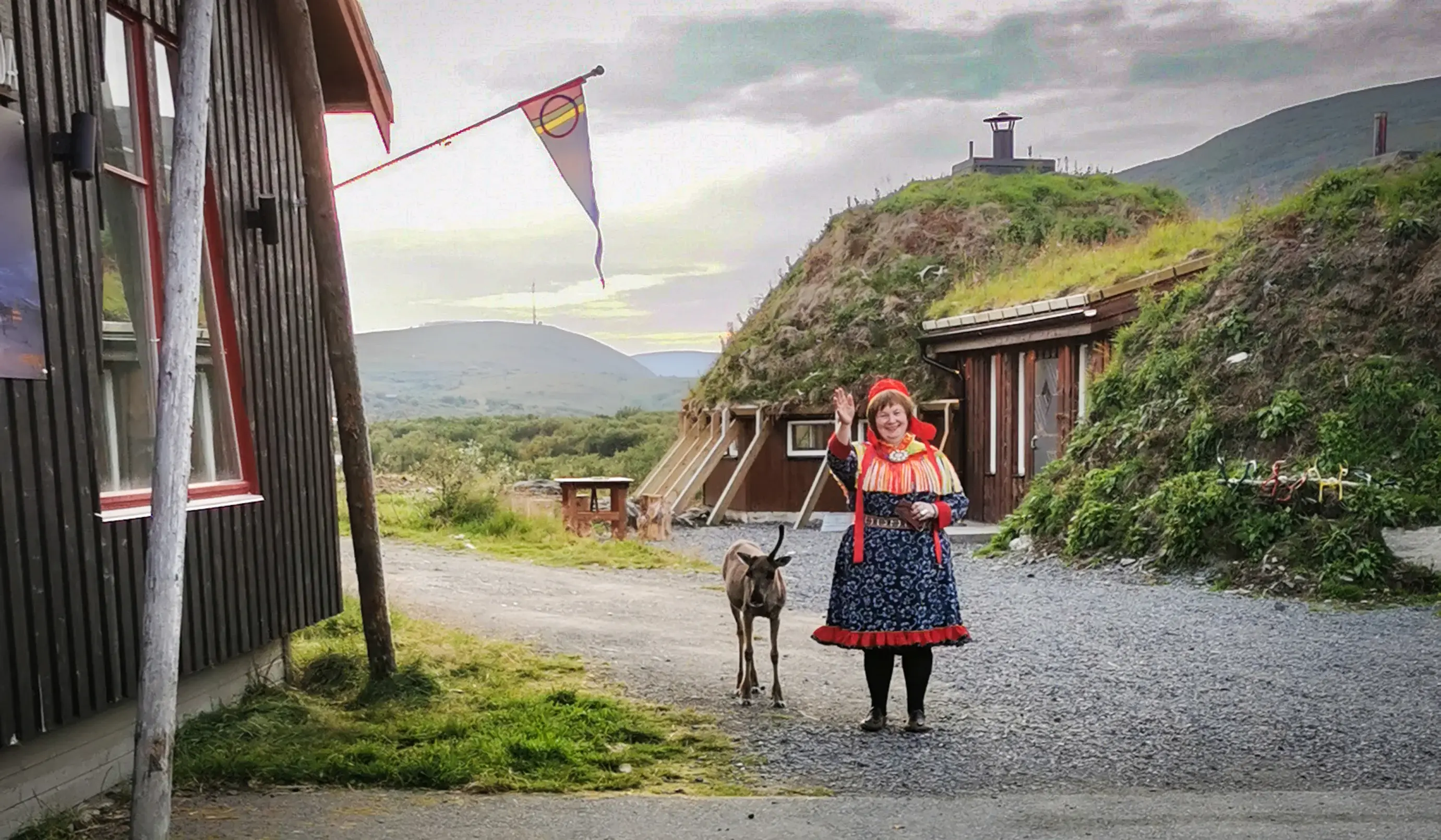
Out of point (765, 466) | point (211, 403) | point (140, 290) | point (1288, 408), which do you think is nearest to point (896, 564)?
point (211, 403)

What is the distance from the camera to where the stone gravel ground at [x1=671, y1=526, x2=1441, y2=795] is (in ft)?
19.9

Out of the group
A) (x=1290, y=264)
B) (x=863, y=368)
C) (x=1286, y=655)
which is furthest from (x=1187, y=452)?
(x=863, y=368)

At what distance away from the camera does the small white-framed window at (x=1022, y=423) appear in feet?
64.3

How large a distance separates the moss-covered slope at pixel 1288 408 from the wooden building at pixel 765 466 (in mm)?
5921

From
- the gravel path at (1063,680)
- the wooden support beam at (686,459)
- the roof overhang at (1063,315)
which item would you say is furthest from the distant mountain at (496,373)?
the gravel path at (1063,680)

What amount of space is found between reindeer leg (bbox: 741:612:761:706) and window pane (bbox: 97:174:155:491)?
10.9 feet

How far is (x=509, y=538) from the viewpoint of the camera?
1723cm

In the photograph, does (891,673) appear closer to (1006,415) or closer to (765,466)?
(1006,415)

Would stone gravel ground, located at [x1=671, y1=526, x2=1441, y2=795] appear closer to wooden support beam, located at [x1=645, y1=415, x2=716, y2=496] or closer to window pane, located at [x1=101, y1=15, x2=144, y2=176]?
window pane, located at [x1=101, y1=15, x2=144, y2=176]

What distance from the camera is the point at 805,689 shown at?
26.7 feet

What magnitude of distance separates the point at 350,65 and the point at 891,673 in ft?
18.1

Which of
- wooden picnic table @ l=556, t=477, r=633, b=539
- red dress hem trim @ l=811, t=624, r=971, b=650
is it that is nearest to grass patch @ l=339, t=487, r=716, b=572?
wooden picnic table @ l=556, t=477, r=633, b=539

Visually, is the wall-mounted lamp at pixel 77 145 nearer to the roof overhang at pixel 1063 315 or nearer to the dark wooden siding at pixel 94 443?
the dark wooden siding at pixel 94 443

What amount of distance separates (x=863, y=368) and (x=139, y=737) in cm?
1861
